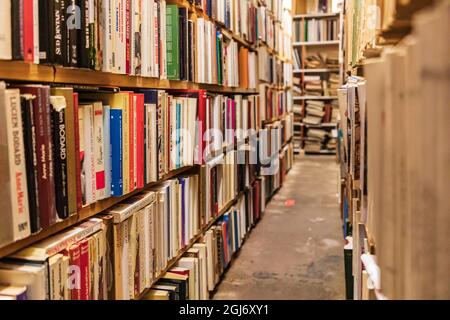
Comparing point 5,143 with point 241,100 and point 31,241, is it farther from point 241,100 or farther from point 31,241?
point 241,100

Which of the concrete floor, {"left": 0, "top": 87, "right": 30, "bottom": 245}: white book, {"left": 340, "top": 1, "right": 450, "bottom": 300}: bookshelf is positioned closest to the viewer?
{"left": 340, "top": 1, "right": 450, "bottom": 300}: bookshelf

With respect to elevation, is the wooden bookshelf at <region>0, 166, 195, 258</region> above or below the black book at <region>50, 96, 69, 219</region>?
below

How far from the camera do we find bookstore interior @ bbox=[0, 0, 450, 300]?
607 mm

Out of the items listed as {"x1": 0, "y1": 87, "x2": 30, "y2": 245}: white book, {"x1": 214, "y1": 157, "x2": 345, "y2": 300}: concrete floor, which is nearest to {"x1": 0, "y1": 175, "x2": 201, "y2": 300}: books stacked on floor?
{"x1": 0, "y1": 87, "x2": 30, "y2": 245}: white book

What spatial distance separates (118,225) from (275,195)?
12.0 feet

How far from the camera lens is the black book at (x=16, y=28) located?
102 centimetres

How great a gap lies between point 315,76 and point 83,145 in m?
6.92

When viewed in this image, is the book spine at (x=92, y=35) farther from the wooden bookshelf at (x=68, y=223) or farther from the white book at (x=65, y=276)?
the white book at (x=65, y=276)

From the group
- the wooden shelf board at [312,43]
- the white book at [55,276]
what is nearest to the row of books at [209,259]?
the white book at [55,276]

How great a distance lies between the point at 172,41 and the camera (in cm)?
195

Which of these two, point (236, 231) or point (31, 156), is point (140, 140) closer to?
point (31, 156)

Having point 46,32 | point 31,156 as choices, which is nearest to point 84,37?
point 46,32

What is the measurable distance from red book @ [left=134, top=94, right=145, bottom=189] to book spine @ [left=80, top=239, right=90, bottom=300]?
39 centimetres

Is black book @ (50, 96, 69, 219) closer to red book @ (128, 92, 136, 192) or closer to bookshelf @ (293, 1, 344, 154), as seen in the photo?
red book @ (128, 92, 136, 192)
